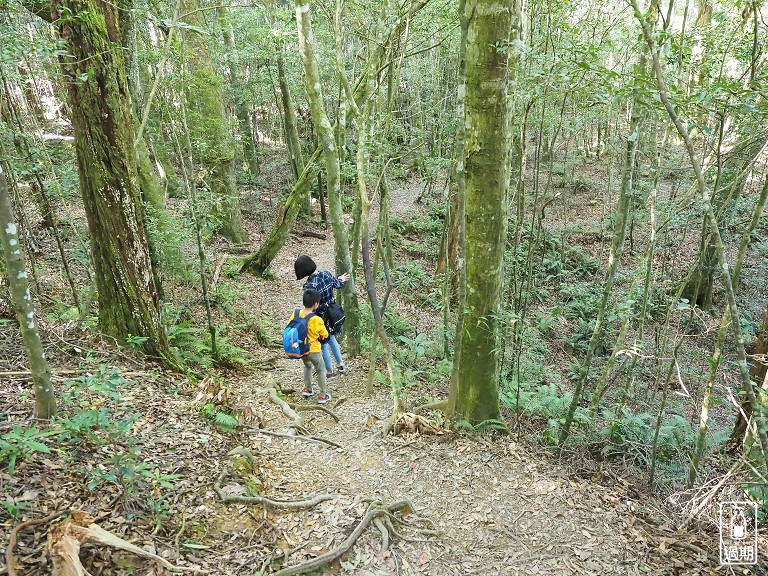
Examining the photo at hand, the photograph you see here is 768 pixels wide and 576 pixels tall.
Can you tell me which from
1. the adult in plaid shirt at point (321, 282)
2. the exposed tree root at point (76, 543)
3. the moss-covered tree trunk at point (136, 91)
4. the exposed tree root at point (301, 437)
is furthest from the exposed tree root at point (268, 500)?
the moss-covered tree trunk at point (136, 91)

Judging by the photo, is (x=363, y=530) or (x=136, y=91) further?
(x=136, y=91)

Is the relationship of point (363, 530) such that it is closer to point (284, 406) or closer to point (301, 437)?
point (301, 437)

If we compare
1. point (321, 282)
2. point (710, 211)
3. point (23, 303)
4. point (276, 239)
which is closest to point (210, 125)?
point (276, 239)

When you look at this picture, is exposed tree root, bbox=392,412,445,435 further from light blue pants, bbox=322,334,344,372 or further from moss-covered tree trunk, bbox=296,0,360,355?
moss-covered tree trunk, bbox=296,0,360,355

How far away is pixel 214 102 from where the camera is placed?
1341 centimetres

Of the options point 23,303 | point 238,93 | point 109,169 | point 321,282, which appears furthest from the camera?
point 238,93

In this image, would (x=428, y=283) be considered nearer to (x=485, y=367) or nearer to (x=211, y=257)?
(x=211, y=257)

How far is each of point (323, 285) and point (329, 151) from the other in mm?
2413

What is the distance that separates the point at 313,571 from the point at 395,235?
1564 cm

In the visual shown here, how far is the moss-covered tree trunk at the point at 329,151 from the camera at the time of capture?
7.11 meters

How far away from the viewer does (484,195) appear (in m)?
4.86

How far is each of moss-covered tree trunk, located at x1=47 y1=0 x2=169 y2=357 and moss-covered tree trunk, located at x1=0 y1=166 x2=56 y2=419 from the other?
7.04 ft

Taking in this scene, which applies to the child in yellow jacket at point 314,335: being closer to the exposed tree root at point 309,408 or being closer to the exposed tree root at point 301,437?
the exposed tree root at point 309,408

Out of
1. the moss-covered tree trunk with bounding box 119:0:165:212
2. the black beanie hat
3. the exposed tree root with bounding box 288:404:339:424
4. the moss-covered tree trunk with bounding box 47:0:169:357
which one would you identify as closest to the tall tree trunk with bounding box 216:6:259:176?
the moss-covered tree trunk with bounding box 119:0:165:212
